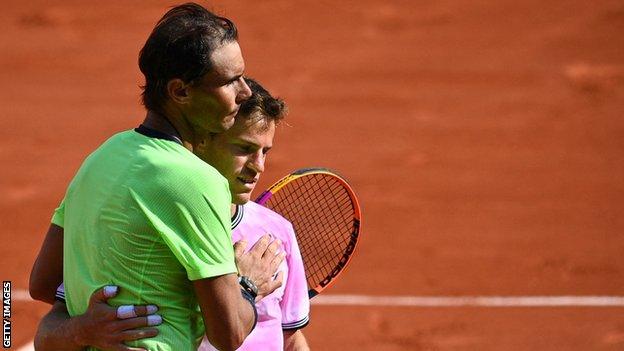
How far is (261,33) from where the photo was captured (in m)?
14.0

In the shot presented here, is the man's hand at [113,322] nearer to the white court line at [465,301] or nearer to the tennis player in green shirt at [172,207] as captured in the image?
the tennis player in green shirt at [172,207]

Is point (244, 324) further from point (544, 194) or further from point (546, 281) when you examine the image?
point (544, 194)

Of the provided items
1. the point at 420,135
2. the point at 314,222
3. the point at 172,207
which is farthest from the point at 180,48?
the point at 420,135

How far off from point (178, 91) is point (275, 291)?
4.00 ft

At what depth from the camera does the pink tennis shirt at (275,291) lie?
4.60 m

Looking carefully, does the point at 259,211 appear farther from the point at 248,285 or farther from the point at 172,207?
the point at 172,207

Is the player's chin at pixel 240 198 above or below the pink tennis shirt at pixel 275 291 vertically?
above

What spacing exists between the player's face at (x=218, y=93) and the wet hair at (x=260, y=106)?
92cm

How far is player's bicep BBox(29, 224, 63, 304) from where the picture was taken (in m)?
4.09

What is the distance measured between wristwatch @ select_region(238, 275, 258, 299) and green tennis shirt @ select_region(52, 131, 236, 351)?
0.24 meters

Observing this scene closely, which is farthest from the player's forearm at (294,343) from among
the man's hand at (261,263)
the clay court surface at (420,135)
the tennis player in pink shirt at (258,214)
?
the clay court surface at (420,135)

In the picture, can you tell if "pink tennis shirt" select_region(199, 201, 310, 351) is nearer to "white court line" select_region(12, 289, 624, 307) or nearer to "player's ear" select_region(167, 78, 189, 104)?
"player's ear" select_region(167, 78, 189, 104)

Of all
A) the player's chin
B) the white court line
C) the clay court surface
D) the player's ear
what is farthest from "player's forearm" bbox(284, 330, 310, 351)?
the white court line

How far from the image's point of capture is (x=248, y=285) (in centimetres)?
395
